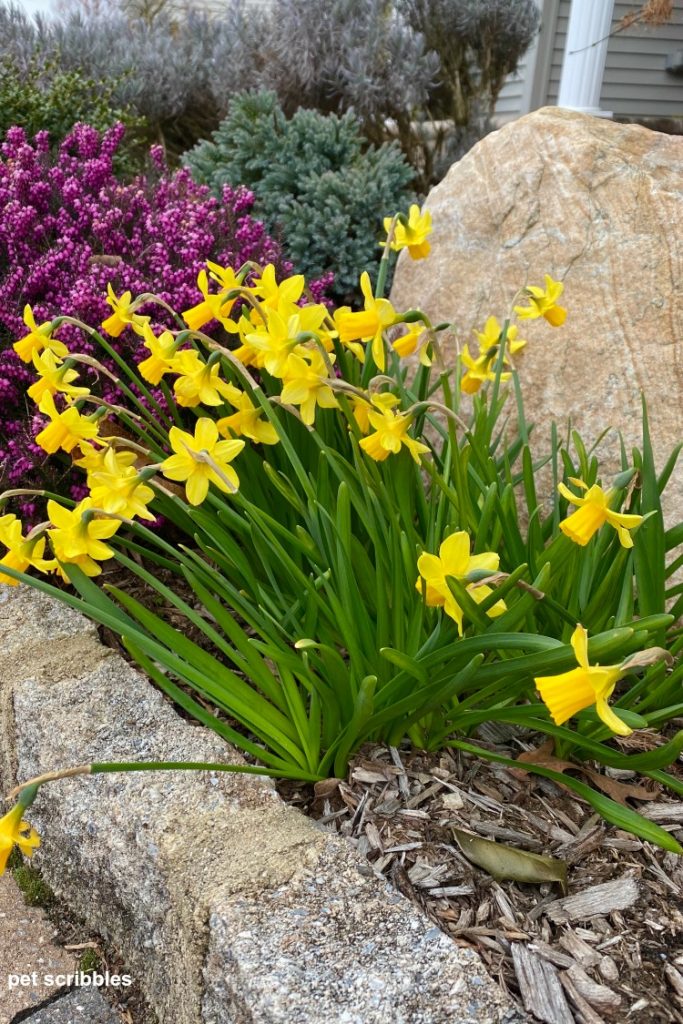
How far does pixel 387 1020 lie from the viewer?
3.60 ft

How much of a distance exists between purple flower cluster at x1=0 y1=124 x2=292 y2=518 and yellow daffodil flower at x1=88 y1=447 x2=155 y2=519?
0.82 meters

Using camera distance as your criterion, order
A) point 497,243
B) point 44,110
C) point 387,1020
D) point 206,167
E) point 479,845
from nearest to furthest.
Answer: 1. point 387,1020
2. point 479,845
3. point 497,243
4. point 44,110
5. point 206,167

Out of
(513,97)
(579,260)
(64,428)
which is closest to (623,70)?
(513,97)

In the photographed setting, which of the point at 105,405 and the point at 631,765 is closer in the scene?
the point at 631,765

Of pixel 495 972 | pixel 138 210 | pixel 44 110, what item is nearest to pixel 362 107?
pixel 44 110

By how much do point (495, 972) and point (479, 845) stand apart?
20 centimetres

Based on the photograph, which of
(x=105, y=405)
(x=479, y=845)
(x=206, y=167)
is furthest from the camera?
(x=206, y=167)

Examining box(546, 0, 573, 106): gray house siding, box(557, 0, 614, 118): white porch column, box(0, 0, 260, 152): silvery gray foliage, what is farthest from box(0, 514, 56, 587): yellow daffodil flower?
box(546, 0, 573, 106): gray house siding

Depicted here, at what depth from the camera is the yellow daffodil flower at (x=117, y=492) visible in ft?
4.55

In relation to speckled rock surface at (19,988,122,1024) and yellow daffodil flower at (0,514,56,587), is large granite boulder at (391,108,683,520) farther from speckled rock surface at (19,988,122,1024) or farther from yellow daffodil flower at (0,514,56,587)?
speckled rock surface at (19,988,122,1024)

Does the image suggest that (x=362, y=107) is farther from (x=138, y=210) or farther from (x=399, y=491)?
(x=399, y=491)

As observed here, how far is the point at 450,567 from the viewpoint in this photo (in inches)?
47.6

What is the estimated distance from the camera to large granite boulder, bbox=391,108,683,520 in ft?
7.72

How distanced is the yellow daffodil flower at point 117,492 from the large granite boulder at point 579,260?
1337mm
